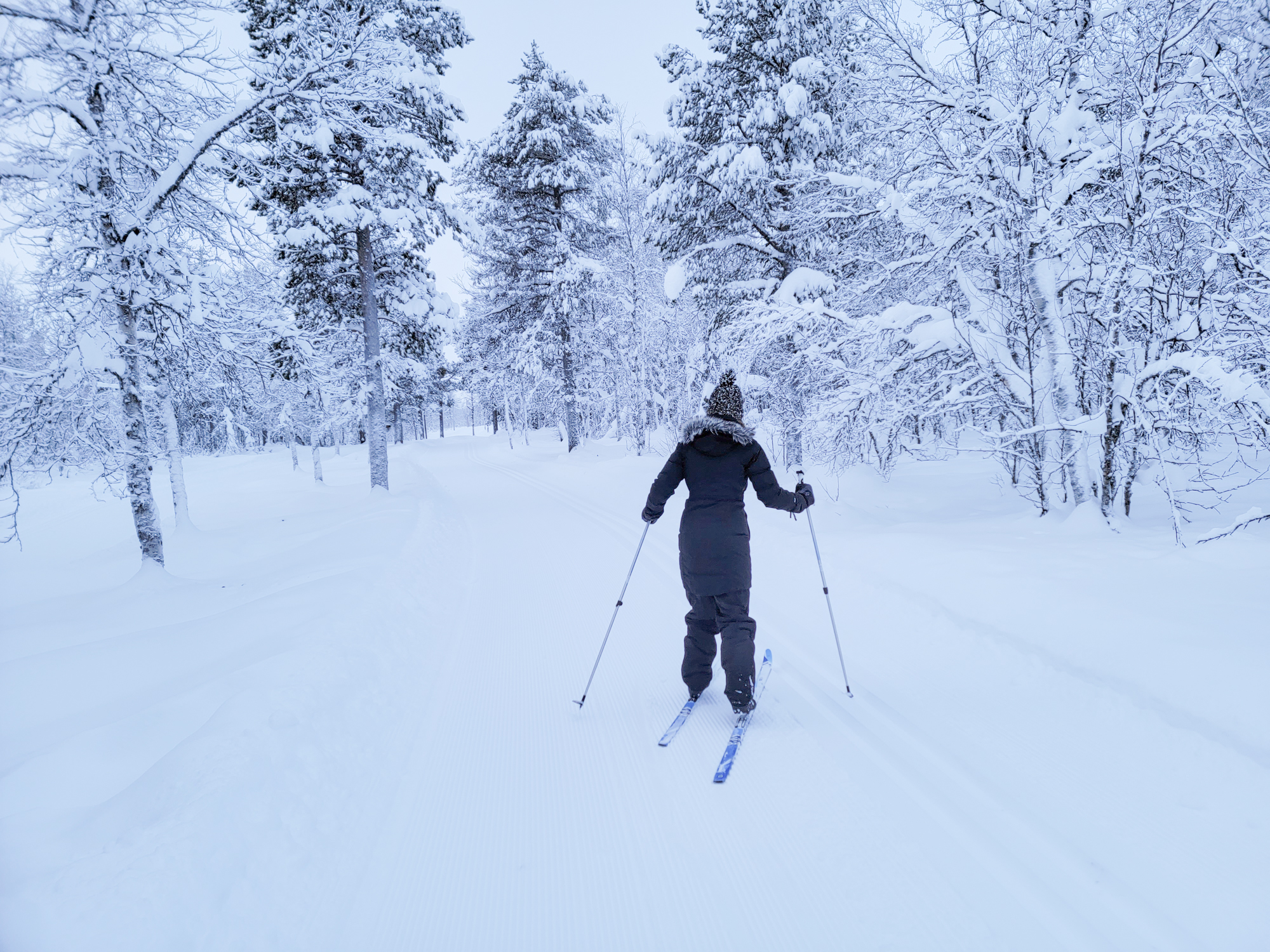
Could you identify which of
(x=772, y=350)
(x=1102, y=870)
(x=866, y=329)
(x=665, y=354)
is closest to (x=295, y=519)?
(x=772, y=350)

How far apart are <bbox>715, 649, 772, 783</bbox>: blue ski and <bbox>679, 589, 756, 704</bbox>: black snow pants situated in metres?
0.13

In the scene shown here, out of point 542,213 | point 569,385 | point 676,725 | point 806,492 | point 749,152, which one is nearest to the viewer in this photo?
point 676,725

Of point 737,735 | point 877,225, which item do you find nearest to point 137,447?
point 737,735

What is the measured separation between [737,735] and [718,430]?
6.33ft

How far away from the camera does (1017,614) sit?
4289 millimetres

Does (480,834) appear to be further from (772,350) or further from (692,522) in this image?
(772,350)

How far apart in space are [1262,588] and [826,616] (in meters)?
3.00

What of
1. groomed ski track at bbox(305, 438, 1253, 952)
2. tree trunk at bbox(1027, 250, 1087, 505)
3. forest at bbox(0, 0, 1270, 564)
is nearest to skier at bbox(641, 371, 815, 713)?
groomed ski track at bbox(305, 438, 1253, 952)

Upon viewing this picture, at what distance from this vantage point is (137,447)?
6461 millimetres

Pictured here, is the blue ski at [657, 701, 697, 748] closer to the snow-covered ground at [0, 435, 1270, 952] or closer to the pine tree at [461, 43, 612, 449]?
the snow-covered ground at [0, 435, 1270, 952]

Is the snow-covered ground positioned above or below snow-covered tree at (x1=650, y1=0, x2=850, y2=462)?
below

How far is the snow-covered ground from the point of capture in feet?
6.98

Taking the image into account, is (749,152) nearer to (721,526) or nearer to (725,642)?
(721,526)

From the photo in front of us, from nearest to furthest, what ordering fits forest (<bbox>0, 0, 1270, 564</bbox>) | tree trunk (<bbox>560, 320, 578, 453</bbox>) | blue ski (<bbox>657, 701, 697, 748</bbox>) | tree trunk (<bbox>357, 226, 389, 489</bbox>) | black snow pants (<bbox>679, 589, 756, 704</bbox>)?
blue ski (<bbox>657, 701, 697, 748</bbox>)
black snow pants (<bbox>679, 589, 756, 704</bbox>)
forest (<bbox>0, 0, 1270, 564</bbox>)
tree trunk (<bbox>357, 226, 389, 489</bbox>)
tree trunk (<bbox>560, 320, 578, 453</bbox>)
